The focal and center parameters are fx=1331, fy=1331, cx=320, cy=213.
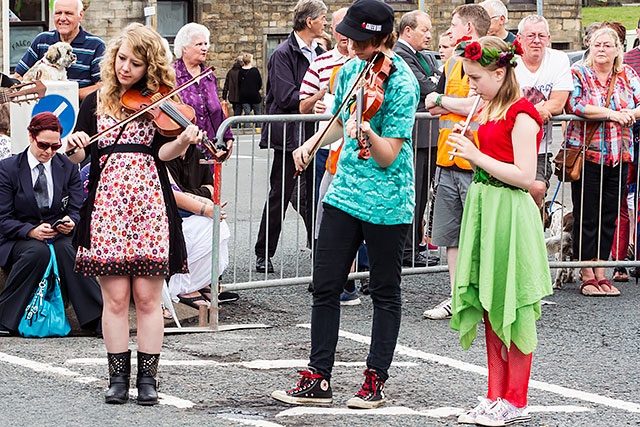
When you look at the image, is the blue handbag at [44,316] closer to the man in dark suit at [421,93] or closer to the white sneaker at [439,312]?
the white sneaker at [439,312]

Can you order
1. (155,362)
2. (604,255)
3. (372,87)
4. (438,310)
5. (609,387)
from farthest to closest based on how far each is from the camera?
(604,255) < (438,310) < (609,387) < (155,362) < (372,87)

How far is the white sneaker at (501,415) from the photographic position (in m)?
5.94

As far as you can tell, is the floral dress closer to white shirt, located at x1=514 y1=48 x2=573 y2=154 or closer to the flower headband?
the flower headband

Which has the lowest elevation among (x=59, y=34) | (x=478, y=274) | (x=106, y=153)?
(x=478, y=274)

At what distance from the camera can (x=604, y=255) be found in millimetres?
10117

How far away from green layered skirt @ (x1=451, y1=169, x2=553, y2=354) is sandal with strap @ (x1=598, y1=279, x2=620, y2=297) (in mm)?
3917

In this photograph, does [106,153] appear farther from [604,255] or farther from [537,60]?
[604,255]

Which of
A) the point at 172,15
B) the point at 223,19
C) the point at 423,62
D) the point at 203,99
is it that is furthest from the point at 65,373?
the point at 223,19

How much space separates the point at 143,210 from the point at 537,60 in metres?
3.86

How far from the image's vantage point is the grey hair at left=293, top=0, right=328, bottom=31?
10.7m

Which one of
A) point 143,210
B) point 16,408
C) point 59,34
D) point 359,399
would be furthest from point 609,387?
point 59,34

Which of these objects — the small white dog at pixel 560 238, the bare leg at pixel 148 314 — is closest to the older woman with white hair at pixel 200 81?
the small white dog at pixel 560 238

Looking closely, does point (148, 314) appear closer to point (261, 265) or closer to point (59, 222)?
point (59, 222)

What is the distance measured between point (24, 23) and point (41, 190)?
2304cm
